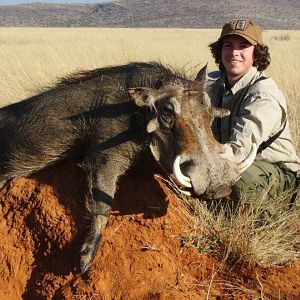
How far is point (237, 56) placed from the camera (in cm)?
470

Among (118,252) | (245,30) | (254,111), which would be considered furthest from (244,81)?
(118,252)

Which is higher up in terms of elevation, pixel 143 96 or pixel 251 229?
pixel 143 96

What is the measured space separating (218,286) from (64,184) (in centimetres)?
144

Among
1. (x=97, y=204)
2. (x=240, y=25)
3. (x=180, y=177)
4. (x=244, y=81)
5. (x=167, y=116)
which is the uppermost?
(x=240, y=25)

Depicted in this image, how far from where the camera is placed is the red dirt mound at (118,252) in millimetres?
3625

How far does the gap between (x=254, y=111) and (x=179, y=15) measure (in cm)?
7668

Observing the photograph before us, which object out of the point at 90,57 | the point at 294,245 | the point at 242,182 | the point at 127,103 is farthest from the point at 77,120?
the point at 90,57

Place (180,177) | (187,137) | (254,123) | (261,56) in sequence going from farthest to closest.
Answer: (261,56)
(254,123)
(187,137)
(180,177)

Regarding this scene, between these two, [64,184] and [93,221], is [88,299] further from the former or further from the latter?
[64,184]

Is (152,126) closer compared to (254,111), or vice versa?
(152,126)

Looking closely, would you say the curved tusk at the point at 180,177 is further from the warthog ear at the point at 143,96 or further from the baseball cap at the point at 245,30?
the baseball cap at the point at 245,30

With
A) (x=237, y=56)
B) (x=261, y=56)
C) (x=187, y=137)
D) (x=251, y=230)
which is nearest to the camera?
(x=187, y=137)

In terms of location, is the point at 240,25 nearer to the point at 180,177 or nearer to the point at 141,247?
the point at 180,177

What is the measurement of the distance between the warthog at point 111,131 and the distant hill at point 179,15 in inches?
2542
